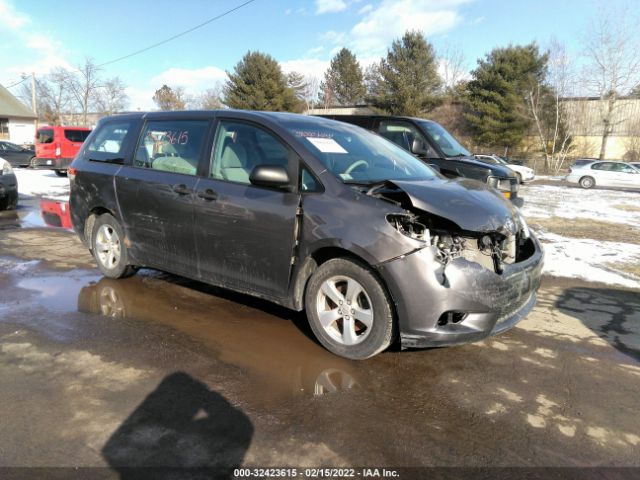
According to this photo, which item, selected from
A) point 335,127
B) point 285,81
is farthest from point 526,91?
point 335,127

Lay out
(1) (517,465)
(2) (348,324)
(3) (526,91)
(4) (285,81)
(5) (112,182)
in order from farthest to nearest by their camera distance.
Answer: (4) (285,81) → (3) (526,91) → (5) (112,182) → (2) (348,324) → (1) (517,465)

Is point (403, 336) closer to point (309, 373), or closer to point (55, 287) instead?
point (309, 373)

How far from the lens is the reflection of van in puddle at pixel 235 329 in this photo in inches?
129

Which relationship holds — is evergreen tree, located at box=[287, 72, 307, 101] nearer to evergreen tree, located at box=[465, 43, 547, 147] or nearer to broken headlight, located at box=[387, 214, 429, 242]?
evergreen tree, located at box=[465, 43, 547, 147]

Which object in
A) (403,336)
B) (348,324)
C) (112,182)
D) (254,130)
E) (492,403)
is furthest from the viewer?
(112,182)

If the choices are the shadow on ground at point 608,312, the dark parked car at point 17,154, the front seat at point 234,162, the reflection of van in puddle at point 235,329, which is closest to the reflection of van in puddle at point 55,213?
the reflection of van in puddle at point 235,329

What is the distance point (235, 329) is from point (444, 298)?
1.87m

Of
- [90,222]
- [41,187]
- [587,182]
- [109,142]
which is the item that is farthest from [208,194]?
[587,182]

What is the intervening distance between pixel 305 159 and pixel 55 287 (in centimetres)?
326

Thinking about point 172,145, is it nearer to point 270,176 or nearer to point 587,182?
point 270,176

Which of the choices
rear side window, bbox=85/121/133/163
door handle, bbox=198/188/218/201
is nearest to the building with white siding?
rear side window, bbox=85/121/133/163

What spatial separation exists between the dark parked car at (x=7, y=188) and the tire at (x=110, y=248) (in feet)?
18.0

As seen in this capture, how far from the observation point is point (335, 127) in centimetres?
450

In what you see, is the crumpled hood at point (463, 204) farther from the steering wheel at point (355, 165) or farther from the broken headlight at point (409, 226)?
the steering wheel at point (355, 165)
